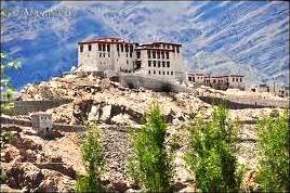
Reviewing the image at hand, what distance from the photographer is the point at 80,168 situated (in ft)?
291

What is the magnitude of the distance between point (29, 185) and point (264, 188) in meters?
26.1

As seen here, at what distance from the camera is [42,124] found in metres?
95.8

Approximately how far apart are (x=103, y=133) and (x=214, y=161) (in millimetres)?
30827

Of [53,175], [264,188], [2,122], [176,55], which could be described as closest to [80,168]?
[53,175]

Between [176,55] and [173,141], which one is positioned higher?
[176,55]

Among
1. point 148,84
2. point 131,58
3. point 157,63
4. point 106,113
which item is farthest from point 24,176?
point 157,63

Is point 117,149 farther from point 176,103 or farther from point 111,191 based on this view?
point 176,103

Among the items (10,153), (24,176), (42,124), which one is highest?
(42,124)

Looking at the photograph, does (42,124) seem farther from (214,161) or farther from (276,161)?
(276,161)

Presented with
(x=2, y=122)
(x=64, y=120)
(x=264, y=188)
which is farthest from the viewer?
(x=64, y=120)

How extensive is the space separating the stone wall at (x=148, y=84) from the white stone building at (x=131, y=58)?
1.22m

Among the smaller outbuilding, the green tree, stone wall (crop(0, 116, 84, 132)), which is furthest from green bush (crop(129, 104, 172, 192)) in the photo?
stone wall (crop(0, 116, 84, 132))

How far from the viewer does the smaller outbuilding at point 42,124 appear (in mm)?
95375

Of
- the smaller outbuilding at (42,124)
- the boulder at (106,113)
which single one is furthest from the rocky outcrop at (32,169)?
the boulder at (106,113)
